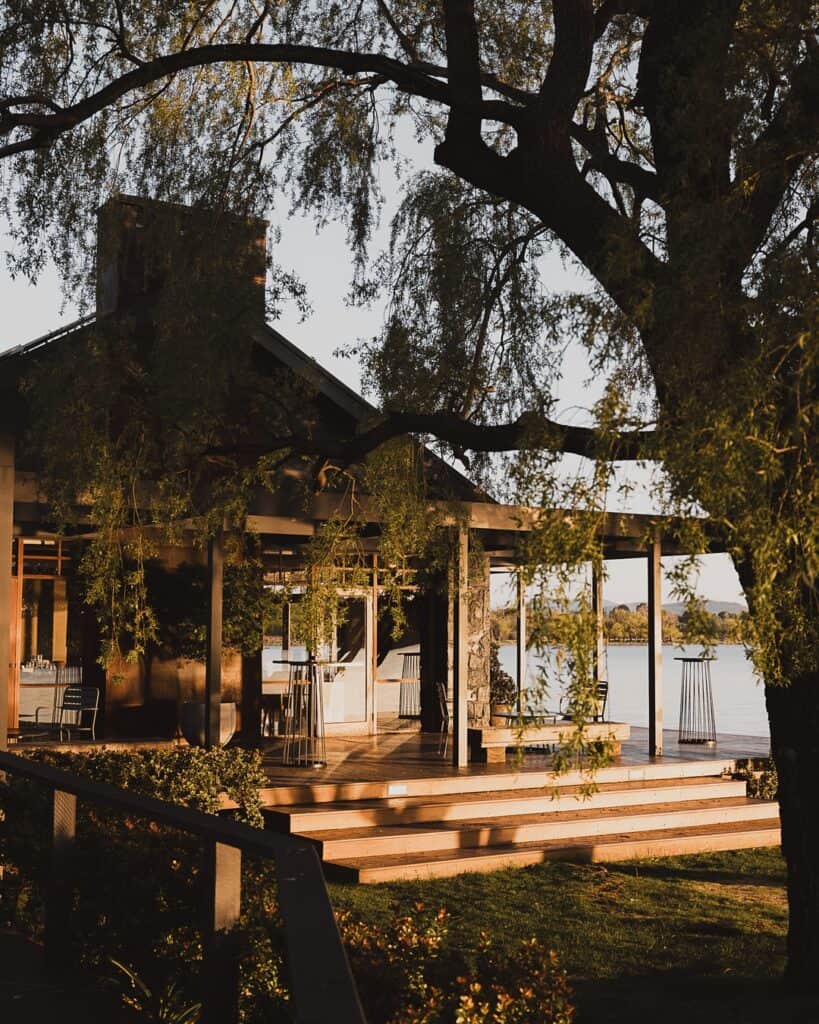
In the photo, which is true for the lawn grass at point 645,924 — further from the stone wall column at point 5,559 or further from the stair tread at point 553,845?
the stone wall column at point 5,559

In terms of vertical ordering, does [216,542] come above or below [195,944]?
above

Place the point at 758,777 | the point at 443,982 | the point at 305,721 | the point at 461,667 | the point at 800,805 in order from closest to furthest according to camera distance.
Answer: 1. the point at 443,982
2. the point at 800,805
3. the point at 461,667
4. the point at 758,777
5. the point at 305,721

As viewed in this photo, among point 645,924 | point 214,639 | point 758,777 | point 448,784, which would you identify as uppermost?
point 214,639

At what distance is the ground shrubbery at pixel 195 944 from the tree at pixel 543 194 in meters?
1.78

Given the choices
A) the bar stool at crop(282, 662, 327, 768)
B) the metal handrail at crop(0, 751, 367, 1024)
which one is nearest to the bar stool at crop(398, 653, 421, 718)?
the bar stool at crop(282, 662, 327, 768)

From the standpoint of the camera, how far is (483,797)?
12.1m

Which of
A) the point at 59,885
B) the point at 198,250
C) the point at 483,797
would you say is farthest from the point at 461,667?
the point at 59,885

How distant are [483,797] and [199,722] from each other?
9.92ft

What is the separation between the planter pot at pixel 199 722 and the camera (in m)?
12.8

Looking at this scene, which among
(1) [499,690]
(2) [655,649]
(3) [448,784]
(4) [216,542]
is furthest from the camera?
(1) [499,690]

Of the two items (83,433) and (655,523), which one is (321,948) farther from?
(83,433)

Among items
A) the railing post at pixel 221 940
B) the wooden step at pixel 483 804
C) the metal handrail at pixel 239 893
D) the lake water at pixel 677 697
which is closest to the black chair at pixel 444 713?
the lake water at pixel 677 697

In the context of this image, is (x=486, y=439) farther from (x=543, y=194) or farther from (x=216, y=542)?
(x=216, y=542)

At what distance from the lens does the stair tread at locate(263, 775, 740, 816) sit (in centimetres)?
1130
